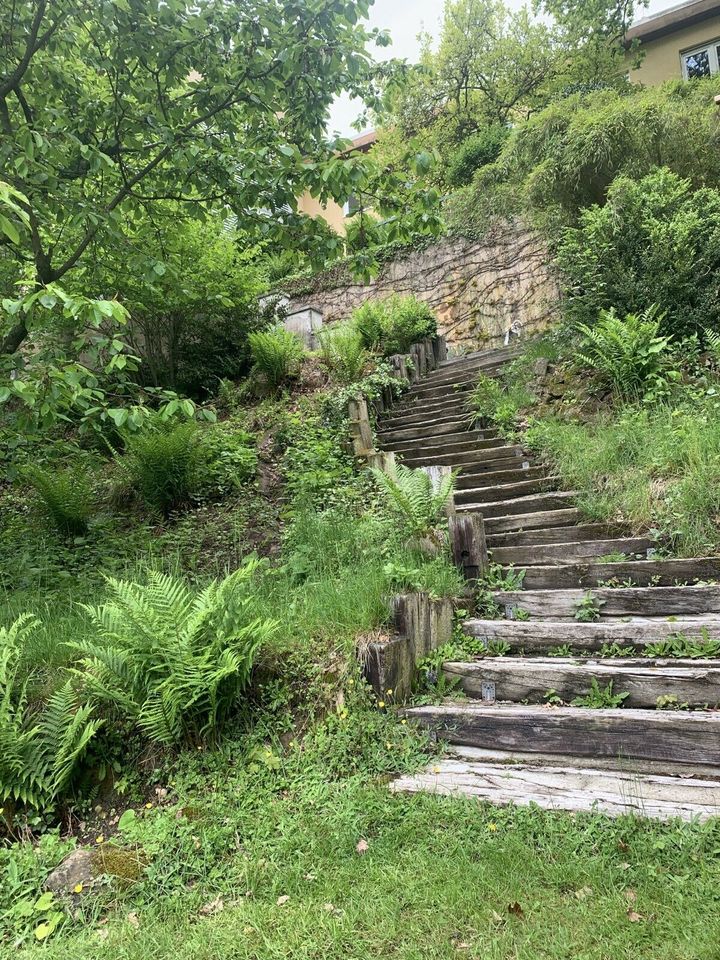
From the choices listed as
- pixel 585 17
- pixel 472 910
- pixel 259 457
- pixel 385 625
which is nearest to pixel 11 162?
pixel 259 457

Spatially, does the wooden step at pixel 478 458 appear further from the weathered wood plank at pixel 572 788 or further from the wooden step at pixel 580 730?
the weathered wood plank at pixel 572 788

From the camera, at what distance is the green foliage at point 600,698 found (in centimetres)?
279

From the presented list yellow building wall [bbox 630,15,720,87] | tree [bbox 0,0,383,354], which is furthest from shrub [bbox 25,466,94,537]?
yellow building wall [bbox 630,15,720,87]

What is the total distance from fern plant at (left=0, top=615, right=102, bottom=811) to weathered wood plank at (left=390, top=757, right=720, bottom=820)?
159 cm

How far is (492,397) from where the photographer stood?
7043 millimetres

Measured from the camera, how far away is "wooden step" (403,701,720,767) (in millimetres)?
2455

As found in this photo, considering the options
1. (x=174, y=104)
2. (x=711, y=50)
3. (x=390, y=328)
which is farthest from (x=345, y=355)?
(x=711, y=50)

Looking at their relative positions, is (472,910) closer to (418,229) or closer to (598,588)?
(598,588)

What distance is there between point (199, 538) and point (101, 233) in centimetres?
295

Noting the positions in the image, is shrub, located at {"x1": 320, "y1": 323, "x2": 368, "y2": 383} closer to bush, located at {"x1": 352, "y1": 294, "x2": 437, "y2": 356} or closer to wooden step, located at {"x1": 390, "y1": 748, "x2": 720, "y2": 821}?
bush, located at {"x1": 352, "y1": 294, "x2": 437, "y2": 356}

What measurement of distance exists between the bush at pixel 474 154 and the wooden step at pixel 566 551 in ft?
37.6

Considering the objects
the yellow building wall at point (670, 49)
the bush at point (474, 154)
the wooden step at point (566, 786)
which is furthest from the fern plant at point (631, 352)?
the yellow building wall at point (670, 49)

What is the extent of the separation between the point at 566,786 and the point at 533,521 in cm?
266

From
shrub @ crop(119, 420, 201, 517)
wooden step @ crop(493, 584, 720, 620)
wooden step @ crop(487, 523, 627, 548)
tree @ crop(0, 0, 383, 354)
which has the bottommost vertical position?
wooden step @ crop(493, 584, 720, 620)
